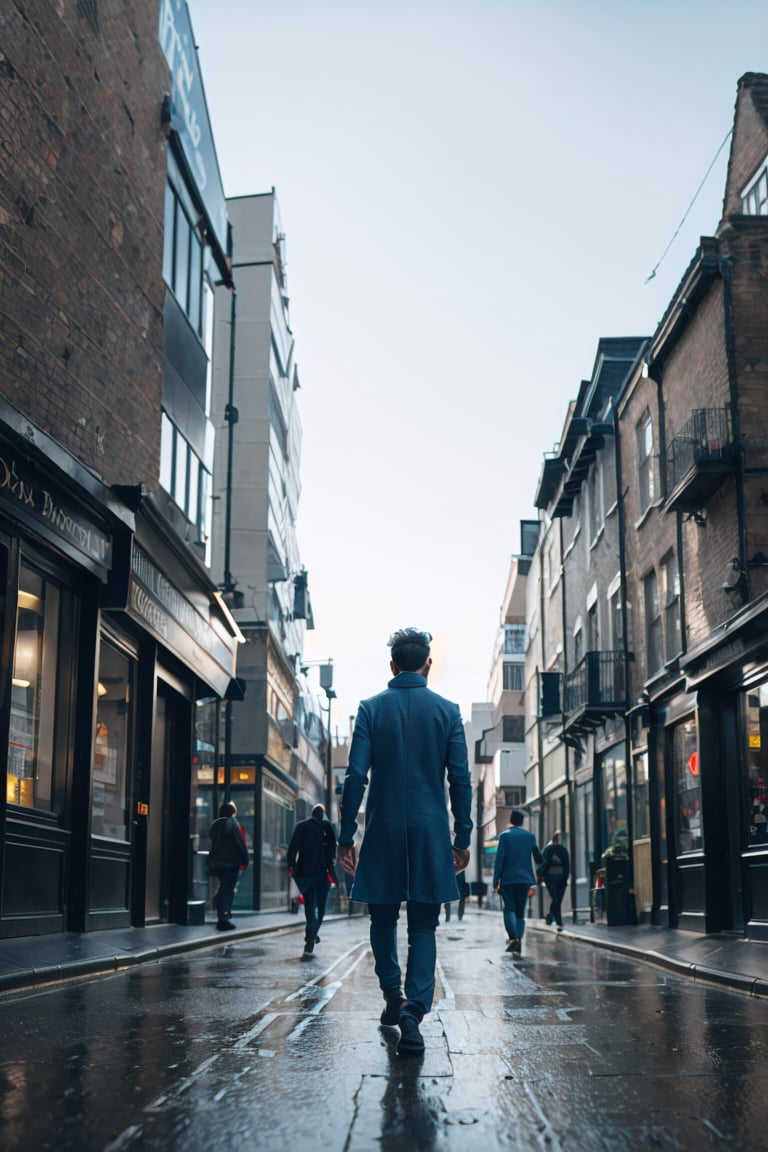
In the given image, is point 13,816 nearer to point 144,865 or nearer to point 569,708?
point 144,865

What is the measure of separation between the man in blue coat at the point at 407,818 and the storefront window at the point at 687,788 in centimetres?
1245

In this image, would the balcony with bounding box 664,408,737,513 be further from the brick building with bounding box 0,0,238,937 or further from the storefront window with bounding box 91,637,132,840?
the storefront window with bounding box 91,637,132,840

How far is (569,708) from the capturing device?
94.1ft

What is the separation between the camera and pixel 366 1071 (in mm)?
5242

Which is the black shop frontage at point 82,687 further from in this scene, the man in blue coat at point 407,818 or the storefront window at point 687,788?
the storefront window at point 687,788

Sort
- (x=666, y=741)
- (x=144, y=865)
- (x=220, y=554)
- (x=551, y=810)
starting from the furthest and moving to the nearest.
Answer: (x=551, y=810), (x=220, y=554), (x=666, y=741), (x=144, y=865)

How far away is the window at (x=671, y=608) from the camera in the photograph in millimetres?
21156

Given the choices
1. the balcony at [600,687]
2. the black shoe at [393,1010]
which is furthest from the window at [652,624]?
the black shoe at [393,1010]

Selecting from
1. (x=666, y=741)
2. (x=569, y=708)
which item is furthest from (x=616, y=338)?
(x=666, y=741)

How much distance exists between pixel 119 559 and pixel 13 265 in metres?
3.63

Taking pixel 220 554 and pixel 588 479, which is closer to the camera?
pixel 588 479

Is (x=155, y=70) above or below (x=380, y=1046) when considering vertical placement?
above

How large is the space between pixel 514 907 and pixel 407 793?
1079 centimetres

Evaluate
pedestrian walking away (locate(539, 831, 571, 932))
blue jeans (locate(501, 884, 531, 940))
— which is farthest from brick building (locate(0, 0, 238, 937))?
pedestrian walking away (locate(539, 831, 571, 932))
